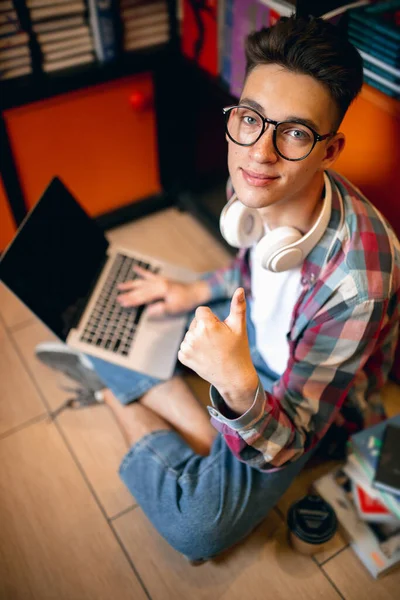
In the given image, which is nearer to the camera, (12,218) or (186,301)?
(186,301)

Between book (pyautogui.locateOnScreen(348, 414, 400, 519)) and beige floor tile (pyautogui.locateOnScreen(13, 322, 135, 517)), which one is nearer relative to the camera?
book (pyautogui.locateOnScreen(348, 414, 400, 519))

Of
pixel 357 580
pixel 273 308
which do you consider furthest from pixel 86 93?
pixel 357 580

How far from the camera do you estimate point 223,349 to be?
0.85 metres

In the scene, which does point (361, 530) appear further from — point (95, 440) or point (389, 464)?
point (95, 440)

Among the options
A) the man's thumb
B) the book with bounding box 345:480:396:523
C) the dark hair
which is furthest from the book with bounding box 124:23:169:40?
the book with bounding box 345:480:396:523

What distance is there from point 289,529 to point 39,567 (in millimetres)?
621

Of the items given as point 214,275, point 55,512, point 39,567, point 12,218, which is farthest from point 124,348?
point 12,218

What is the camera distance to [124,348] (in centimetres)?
140

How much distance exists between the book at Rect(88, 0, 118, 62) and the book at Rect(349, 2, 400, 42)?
0.77 m

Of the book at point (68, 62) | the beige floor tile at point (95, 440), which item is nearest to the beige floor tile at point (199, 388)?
the beige floor tile at point (95, 440)

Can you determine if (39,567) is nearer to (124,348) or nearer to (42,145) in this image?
(124,348)

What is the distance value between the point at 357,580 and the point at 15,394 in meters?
1.07

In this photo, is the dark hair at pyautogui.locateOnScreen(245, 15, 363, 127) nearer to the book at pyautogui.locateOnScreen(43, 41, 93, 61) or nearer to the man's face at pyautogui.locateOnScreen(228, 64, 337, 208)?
the man's face at pyautogui.locateOnScreen(228, 64, 337, 208)

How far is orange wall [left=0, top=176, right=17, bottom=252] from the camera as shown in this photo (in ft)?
5.72
